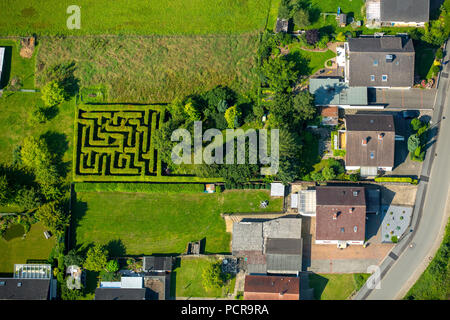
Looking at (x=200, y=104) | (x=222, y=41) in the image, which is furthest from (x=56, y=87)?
(x=222, y=41)

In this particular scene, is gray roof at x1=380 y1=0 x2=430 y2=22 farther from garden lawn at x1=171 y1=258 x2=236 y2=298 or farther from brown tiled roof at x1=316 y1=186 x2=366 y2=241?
garden lawn at x1=171 y1=258 x2=236 y2=298

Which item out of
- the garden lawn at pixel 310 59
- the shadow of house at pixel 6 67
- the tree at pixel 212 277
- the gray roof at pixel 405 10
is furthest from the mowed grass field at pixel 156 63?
the tree at pixel 212 277

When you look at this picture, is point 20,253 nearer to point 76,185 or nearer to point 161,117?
point 76,185

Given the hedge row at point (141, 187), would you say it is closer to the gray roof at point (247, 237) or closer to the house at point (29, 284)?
the gray roof at point (247, 237)

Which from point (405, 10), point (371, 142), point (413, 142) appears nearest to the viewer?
point (371, 142)

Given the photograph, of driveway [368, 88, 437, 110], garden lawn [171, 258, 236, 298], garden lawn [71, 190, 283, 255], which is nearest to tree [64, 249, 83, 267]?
garden lawn [71, 190, 283, 255]

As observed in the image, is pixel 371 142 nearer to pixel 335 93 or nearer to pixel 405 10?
pixel 335 93

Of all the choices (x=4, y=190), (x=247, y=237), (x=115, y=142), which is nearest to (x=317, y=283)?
(x=247, y=237)
